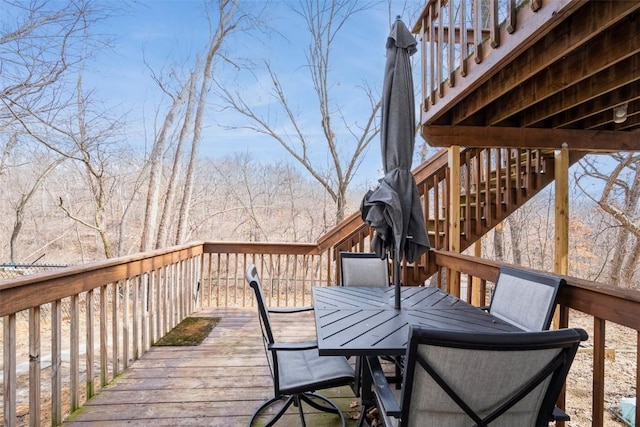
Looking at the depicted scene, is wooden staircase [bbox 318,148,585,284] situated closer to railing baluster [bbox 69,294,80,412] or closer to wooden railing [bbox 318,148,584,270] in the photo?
wooden railing [bbox 318,148,584,270]

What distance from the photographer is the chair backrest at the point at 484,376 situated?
3.22 ft

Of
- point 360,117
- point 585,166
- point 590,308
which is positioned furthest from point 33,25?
point 585,166

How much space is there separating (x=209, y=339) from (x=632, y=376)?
18.7 feet

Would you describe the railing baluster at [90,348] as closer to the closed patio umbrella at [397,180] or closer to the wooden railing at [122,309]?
the wooden railing at [122,309]

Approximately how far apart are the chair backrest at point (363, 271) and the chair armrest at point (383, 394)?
1.51 m

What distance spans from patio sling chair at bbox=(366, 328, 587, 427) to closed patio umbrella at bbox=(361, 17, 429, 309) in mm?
1032

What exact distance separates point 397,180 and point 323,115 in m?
6.81

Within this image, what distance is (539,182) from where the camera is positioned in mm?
4715

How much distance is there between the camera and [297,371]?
6.36 feet

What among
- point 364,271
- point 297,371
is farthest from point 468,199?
point 297,371

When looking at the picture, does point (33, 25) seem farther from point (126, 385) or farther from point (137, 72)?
point (126, 385)

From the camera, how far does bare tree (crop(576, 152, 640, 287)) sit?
7.41m

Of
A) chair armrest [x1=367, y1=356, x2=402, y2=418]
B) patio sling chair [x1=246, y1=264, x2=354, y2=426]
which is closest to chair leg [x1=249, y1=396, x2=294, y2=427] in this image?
patio sling chair [x1=246, y1=264, x2=354, y2=426]

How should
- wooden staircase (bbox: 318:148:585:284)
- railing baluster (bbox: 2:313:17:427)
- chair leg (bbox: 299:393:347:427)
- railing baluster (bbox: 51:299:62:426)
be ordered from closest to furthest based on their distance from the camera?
railing baluster (bbox: 2:313:17:427) → railing baluster (bbox: 51:299:62:426) → chair leg (bbox: 299:393:347:427) → wooden staircase (bbox: 318:148:585:284)
